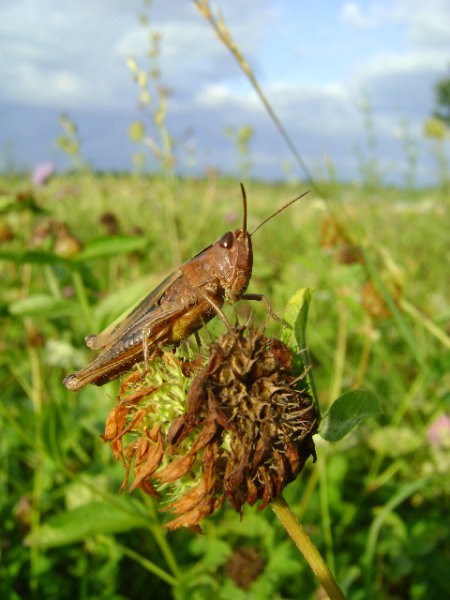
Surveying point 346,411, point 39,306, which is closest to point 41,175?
point 39,306

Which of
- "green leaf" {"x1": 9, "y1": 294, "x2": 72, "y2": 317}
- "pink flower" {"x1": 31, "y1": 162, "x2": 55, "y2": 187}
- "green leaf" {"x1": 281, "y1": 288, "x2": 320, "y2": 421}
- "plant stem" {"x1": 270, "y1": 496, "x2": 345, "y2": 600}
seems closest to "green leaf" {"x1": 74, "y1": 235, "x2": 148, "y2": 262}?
"green leaf" {"x1": 9, "y1": 294, "x2": 72, "y2": 317}

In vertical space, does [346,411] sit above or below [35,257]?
below

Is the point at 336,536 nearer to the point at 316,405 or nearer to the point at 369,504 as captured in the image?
the point at 369,504

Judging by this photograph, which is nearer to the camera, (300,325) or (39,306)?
(300,325)

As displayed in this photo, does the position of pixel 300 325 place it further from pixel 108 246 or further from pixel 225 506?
pixel 225 506

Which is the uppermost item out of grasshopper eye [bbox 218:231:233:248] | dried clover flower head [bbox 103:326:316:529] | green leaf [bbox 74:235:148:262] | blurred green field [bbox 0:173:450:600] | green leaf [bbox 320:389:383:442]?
green leaf [bbox 74:235:148:262]

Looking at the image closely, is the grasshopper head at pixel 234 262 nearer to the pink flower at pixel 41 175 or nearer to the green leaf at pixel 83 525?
the green leaf at pixel 83 525

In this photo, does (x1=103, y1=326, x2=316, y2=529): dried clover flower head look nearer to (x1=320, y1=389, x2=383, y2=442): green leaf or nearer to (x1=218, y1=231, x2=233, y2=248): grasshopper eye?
(x1=320, y1=389, x2=383, y2=442): green leaf
